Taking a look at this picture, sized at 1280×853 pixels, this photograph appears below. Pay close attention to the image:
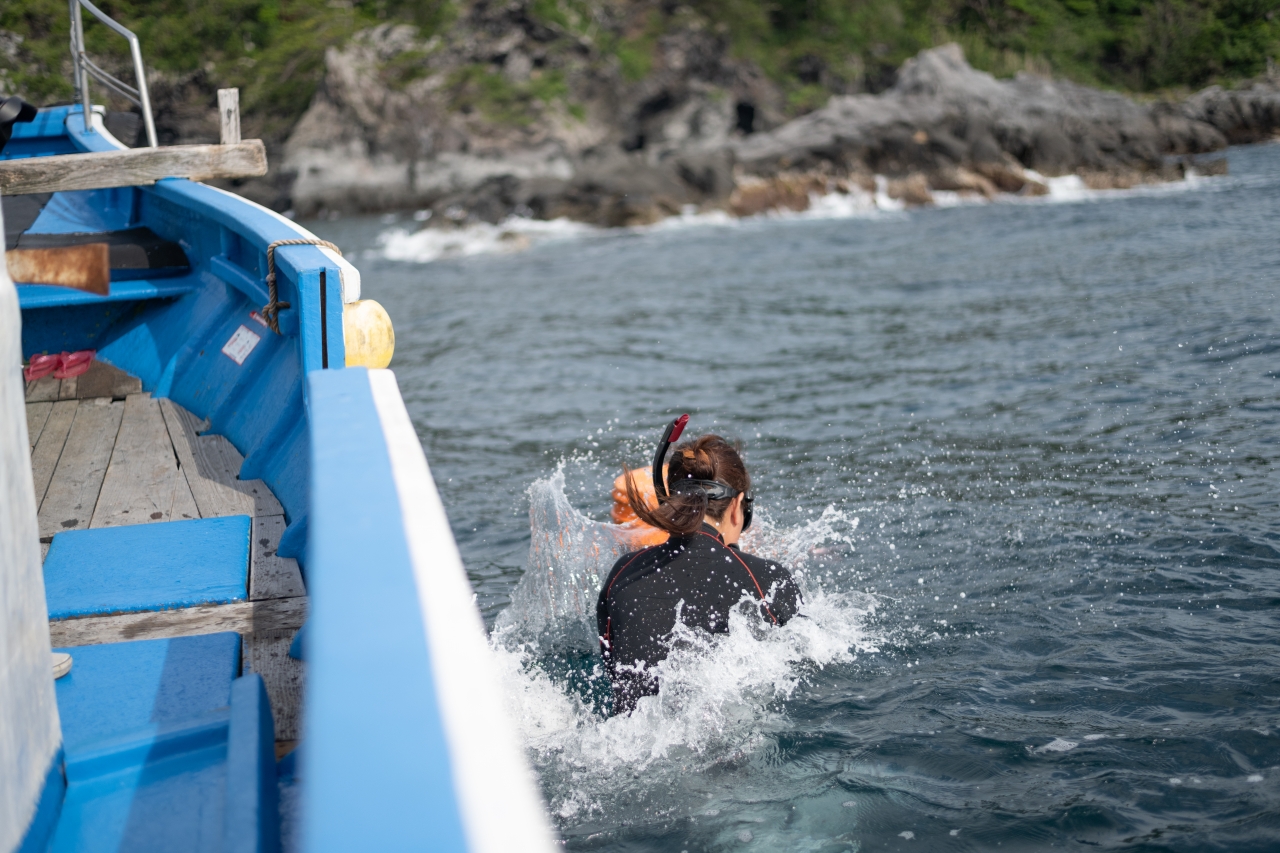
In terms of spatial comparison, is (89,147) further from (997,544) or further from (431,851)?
(431,851)

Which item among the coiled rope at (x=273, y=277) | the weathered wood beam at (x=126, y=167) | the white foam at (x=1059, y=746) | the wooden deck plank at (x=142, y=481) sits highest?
the weathered wood beam at (x=126, y=167)

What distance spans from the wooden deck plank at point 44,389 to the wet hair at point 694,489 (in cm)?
355

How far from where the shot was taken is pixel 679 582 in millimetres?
3387

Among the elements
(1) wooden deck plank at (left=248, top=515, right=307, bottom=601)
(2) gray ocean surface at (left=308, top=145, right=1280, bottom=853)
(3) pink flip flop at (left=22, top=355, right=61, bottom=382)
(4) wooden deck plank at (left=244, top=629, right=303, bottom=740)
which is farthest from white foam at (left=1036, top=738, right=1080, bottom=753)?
(3) pink flip flop at (left=22, top=355, right=61, bottom=382)

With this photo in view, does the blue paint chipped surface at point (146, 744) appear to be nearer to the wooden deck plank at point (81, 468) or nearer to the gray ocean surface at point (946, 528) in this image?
the gray ocean surface at point (946, 528)

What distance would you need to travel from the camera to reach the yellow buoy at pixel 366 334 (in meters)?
3.26

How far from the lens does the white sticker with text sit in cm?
493

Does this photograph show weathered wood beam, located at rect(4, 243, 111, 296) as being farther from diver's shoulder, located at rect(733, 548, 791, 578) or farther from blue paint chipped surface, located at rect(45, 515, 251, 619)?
diver's shoulder, located at rect(733, 548, 791, 578)

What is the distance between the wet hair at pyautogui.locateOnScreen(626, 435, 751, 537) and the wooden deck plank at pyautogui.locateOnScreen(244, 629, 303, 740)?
1118 millimetres

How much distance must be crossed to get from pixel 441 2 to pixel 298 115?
23.3 feet

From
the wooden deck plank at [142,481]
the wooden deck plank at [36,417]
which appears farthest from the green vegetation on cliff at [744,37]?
the wooden deck plank at [142,481]

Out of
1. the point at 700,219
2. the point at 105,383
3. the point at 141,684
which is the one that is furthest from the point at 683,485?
the point at 700,219

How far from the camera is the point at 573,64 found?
38.1 metres

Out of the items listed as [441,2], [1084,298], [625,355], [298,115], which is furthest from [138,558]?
[441,2]
